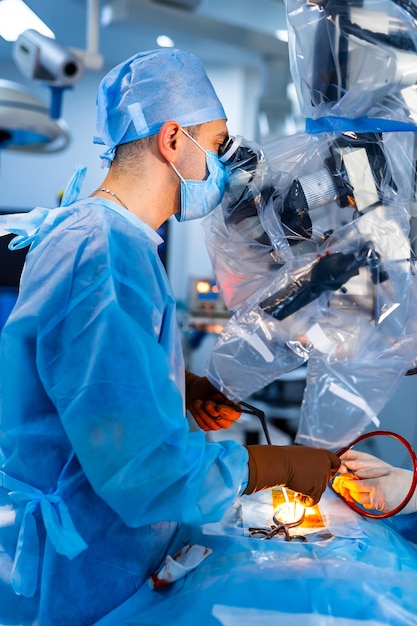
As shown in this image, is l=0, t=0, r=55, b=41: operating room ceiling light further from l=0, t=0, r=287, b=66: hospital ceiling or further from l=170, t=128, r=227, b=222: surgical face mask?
l=170, t=128, r=227, b=222: surgical face mask

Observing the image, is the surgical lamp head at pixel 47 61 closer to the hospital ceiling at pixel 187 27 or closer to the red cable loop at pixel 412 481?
the hospital ceiling at pixel 187 27

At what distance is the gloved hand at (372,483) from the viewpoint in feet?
4.39

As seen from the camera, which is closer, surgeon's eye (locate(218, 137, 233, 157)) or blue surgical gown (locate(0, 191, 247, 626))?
blue surgical gown (locate(0, 191, 247, 626))

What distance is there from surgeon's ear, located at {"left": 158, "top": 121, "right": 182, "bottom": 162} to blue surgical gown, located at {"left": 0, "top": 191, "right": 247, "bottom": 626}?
0.20 m

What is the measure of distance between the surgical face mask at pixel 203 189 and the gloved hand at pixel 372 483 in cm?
67

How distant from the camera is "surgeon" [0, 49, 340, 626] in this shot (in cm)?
91

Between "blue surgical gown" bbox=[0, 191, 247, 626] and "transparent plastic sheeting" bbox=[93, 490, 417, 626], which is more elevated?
"blue surgical gown" bbox=[0, 191, 247, 626]

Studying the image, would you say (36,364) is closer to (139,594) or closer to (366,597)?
(139,594)

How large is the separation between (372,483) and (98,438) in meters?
0.74

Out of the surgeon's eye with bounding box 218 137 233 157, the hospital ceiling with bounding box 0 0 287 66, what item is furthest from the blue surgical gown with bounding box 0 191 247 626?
the hospital ceiling with bounding box 0 0 287 66

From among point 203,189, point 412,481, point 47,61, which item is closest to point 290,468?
point 412,481

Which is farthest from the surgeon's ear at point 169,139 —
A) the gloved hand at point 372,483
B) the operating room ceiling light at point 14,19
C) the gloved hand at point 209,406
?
the operating room ceiling light at point 14,19

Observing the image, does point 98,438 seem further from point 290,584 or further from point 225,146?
point 225,146

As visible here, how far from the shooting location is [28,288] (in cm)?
102
